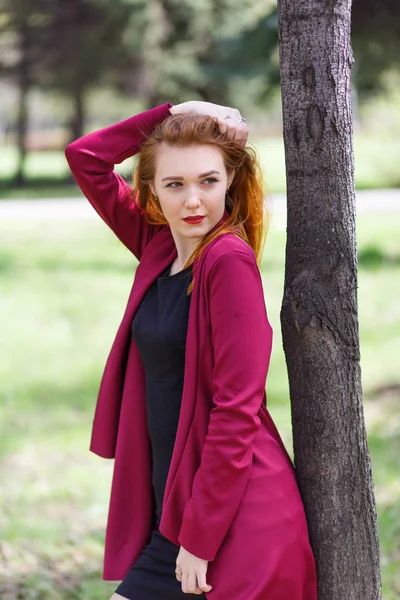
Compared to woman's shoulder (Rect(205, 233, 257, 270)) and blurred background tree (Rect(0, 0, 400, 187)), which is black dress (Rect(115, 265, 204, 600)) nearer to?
woman's shoulder (Rect(205, 233, 257, 270))

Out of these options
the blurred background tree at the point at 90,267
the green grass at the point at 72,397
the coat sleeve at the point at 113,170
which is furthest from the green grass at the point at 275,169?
the coat sleeve at the point at 113,170

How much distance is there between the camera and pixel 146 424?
2.58 metres

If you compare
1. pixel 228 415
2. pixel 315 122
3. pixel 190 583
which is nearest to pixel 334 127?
pixel 315 122

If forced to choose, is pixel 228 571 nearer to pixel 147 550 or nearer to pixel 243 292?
pixel 147 550

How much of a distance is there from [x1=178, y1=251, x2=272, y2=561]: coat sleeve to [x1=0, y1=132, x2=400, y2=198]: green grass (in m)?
19.1

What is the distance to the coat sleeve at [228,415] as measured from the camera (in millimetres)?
2156

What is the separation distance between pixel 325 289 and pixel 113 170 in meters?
0.78

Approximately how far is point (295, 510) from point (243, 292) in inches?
23.3

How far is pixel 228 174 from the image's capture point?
2482mm

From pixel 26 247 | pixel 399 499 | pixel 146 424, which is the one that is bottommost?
pixel 399 499

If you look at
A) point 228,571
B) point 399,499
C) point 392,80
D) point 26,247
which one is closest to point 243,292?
point 228,571

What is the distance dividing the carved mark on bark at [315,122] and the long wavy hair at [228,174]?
6.9 inches

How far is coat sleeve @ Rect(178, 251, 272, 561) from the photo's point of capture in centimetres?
216

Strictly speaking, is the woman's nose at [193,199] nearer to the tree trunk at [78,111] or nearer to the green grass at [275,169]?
the green grass at [275,169]
